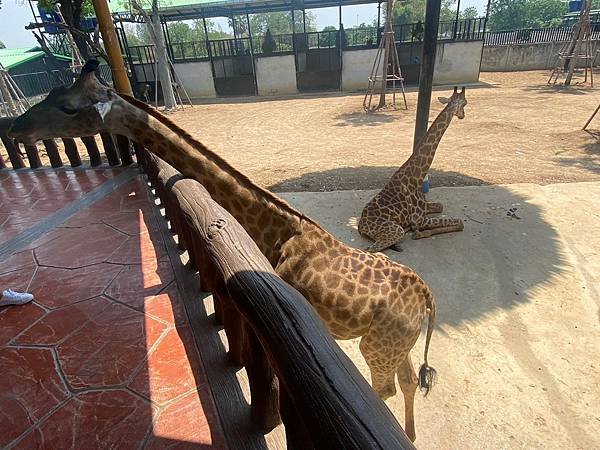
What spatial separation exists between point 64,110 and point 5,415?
5.87ft

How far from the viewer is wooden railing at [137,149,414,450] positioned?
0.79 meters

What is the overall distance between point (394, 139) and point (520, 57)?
58.9ft

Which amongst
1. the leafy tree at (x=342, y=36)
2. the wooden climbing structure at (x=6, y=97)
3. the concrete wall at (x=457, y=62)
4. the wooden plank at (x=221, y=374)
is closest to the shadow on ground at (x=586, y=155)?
the wooden plank at (x=221, y=374)

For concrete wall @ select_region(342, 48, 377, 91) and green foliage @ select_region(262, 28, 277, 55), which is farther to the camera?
green foliage @ select_region(262, 28, 277, 55)

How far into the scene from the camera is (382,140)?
10.6 metres

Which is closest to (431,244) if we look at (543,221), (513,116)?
(543,221)

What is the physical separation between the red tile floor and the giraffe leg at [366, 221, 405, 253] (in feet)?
9.00

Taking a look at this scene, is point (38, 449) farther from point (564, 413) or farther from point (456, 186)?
point (456, 186)

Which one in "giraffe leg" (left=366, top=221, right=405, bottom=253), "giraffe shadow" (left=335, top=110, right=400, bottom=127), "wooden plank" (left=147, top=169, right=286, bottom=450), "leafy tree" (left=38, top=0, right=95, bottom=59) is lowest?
"giraffe shadow" (left=335, top=110, right=400, bottom=127)

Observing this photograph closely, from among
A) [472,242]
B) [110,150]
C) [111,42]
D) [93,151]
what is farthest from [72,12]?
[472,242]

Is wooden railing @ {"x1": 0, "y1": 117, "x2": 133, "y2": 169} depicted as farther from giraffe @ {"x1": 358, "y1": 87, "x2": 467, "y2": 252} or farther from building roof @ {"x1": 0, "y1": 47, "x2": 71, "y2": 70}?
building roof @ {"x1": 0, "y1": 47, "x2": 71, "y2": 70}

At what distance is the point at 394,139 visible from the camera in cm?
1055

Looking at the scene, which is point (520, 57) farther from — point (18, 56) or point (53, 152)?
point (18, 56)

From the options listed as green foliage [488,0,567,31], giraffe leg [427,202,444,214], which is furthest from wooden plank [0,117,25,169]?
green foliage [488,0,567,31]
